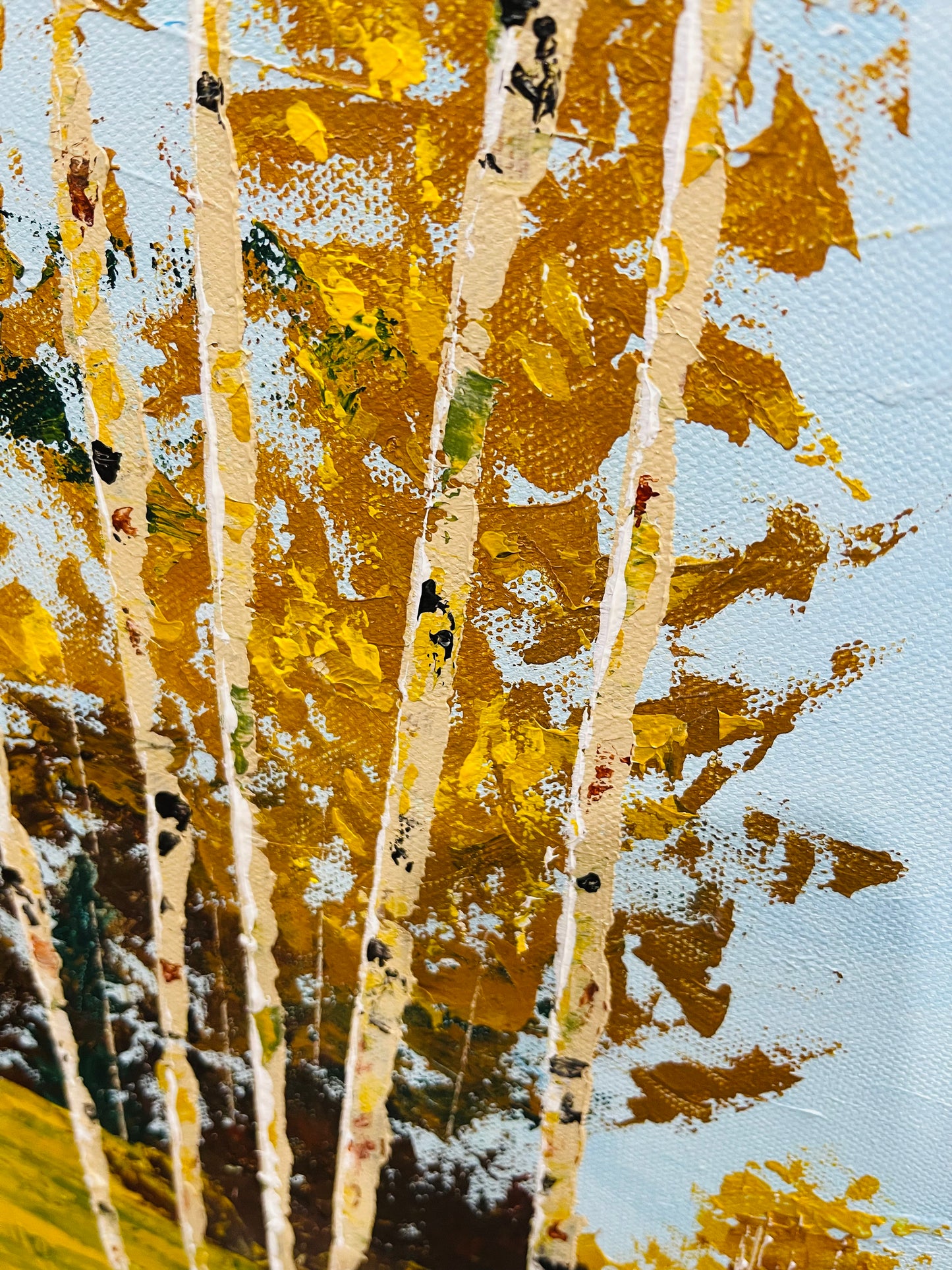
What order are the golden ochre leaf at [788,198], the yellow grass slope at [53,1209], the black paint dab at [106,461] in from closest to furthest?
the golden ochre leaf at [788,198] < the black paint dab at [106,461] < the yellow grass slope at [53,1209]

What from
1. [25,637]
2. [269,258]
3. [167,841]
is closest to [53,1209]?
[167,841]

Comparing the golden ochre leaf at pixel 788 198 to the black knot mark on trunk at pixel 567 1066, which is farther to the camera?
the black knot mark on trunk at pixel 567 1066

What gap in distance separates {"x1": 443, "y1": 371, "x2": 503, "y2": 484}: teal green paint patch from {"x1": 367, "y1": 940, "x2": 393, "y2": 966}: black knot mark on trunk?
269mm

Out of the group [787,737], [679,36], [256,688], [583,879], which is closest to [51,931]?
[256,688]

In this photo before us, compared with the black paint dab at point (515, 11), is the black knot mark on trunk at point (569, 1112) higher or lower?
lower

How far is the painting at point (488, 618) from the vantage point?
0.36m

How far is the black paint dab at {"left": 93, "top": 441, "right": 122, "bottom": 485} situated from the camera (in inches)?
17.7

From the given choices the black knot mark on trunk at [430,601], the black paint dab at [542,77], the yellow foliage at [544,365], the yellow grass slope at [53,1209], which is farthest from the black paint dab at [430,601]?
the yellow grass slope at [53,1209]

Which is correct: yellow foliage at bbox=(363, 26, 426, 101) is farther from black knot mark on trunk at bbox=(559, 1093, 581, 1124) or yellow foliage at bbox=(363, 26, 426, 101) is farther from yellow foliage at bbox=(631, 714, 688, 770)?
black knot mark on trunk at bbox=(559, 1093, 581, 1124)

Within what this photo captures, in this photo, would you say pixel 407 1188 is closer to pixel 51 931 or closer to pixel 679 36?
pixel 51 931

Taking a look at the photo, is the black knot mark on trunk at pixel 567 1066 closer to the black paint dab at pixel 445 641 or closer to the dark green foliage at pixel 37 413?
the black paint dab at pixel 445 641

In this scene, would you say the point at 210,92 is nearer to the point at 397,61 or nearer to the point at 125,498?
the point at 397,61

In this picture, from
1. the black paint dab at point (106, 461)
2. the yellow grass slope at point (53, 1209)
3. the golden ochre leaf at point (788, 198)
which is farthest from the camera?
the yellow grass slope at point (53, 1209)

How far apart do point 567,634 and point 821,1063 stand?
27 cm
